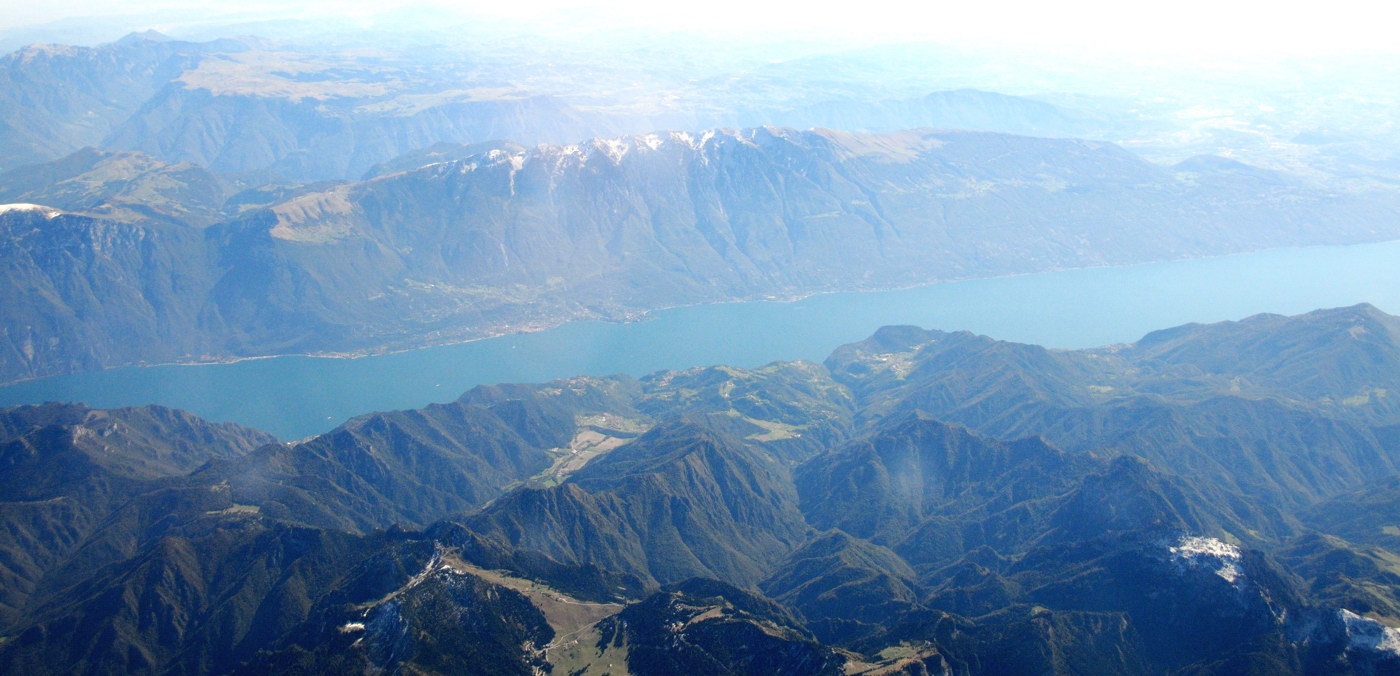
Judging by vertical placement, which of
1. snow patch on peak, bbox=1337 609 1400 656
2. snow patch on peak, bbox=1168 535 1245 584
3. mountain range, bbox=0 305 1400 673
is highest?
snow patch on peak, bbox=1337 609 1400 656

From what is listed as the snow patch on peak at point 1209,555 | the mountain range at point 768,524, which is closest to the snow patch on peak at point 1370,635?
the mountain range at point 768,524

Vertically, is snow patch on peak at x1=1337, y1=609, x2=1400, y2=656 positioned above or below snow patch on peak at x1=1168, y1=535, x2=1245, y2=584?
above

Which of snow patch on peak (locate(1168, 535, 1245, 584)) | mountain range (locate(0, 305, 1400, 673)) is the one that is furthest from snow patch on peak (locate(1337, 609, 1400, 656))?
snow patch on peak (locate(1168, 535, 1245, 584))

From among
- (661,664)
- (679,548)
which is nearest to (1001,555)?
(679,548)

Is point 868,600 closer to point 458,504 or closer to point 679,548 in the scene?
point 679,548

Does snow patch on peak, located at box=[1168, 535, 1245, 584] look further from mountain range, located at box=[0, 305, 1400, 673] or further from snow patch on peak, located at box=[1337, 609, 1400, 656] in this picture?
snow patch on peak, located at box=[1337, 609, 1400, 656]

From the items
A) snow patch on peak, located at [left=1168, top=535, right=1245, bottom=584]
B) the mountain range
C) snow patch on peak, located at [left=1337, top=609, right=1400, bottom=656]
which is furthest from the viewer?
snow patch on peak, located at [left=1168, top=535, right=1245, bottom=584]
